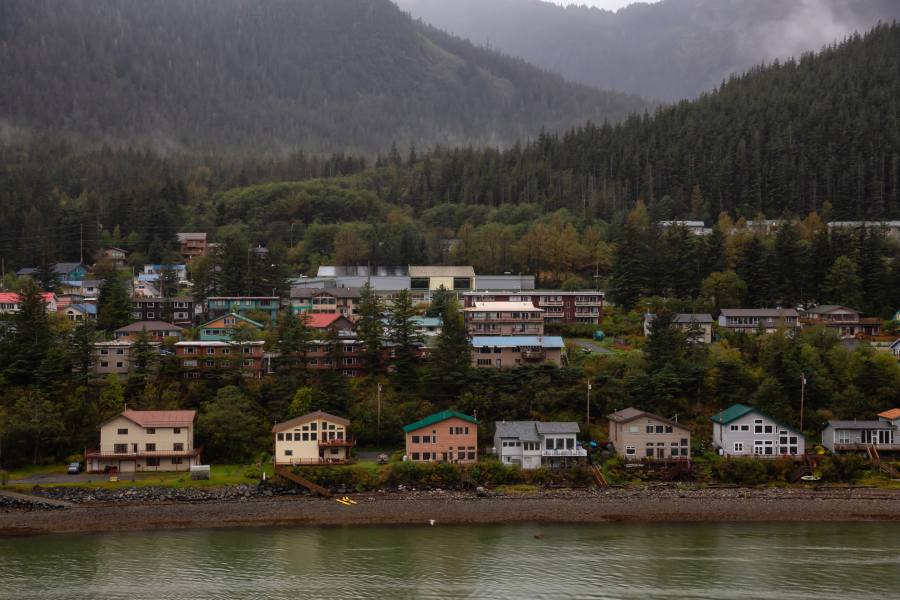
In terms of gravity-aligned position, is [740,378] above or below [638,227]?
below

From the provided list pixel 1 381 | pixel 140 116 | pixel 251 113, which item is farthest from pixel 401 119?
pixel 1 381

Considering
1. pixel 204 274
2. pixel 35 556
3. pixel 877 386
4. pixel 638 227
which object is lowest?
pixel 35 556

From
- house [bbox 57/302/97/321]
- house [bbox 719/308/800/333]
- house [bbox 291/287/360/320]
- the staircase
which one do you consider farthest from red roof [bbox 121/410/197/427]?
house [bbox 719/308/800/333]

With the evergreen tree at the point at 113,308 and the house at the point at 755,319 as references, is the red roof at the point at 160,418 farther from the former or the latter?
the house at the point at 755,319

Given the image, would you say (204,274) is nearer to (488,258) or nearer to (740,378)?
(488,258)

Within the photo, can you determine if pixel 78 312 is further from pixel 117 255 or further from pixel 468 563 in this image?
pixel 468 563

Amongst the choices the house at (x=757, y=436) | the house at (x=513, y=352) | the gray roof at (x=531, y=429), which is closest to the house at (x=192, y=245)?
the house at (x=513, y=352)
